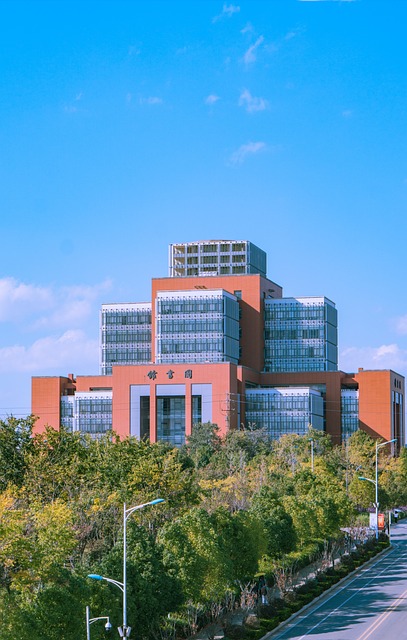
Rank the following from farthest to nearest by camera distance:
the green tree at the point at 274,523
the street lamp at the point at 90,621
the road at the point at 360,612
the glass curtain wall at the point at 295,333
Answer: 1. the glass curtain wall at the point at 295,333
2. the green tree at the point at 274,523
3. the road at the point at 360,612
4. the street lamp at the point at 90,621

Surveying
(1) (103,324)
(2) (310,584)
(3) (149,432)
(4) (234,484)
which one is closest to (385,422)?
(3) (149,432)

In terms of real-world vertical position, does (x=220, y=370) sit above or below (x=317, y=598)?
above

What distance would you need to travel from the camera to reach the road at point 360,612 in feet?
162

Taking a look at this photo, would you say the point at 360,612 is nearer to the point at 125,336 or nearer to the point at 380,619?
the point at 380,619

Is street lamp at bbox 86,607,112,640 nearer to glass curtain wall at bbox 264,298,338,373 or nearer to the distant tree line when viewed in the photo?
the distant tree line

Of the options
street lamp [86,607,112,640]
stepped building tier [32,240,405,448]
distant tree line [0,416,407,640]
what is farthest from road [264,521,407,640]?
stepped building tier [32,240,405,448]

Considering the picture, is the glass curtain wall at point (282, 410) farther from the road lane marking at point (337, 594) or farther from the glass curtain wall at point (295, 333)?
the road lane marking at point (337, 594)

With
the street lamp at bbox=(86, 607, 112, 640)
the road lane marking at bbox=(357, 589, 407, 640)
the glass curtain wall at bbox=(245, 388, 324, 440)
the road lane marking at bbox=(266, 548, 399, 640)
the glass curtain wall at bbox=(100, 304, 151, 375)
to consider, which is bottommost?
the road lane marking at bbox=(266, 548, 399, 640)

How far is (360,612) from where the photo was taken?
55.2 meters

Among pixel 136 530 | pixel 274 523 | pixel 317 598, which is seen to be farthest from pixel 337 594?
pixel 136 530

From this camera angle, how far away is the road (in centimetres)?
4931

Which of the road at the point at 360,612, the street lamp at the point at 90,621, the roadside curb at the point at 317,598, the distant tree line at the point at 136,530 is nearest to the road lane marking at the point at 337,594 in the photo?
the road at the point at 360,612

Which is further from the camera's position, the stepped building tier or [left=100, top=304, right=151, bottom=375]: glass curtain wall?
[left=100, top=304, right=151, bottom=375]: glass curtain wall

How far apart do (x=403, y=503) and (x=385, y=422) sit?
1068 inches
